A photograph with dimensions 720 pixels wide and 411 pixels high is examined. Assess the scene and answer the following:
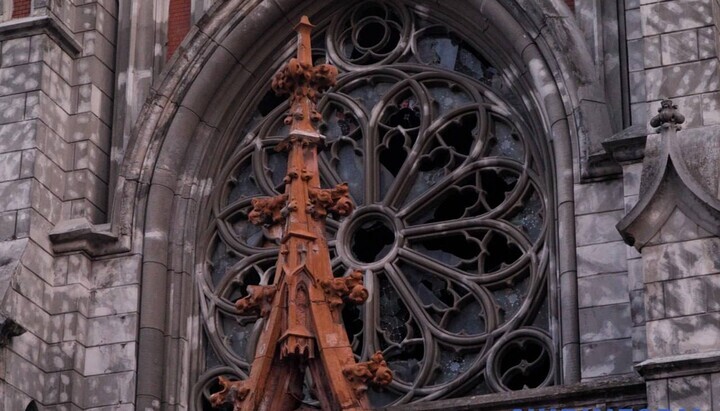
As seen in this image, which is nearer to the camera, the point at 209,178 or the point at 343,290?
the point at 343,290

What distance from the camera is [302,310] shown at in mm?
17094

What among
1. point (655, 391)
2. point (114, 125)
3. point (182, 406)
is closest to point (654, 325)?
point (655, 391)

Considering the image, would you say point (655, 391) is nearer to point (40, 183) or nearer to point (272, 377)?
point (272, 377)

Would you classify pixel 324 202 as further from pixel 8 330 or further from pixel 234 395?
pixel 8 330

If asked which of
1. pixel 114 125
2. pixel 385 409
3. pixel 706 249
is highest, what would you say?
pixel 114 125

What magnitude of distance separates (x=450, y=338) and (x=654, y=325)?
334 cm

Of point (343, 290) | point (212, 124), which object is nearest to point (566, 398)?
point (343, 290)

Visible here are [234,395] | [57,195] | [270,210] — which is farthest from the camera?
[57,195]

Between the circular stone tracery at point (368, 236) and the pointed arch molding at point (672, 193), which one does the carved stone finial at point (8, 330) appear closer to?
the circular stone tracery at point (368, 236)

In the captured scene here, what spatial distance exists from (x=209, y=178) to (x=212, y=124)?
502 millimetres

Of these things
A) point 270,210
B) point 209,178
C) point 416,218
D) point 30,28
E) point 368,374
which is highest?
point 30,28

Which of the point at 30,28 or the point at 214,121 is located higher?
the point at 30,28

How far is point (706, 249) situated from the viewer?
16.9 m

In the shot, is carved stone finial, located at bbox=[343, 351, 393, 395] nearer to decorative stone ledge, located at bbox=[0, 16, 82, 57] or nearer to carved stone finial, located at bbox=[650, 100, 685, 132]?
carved stone finial, located at bbox=[650, 100, 685, 132]
